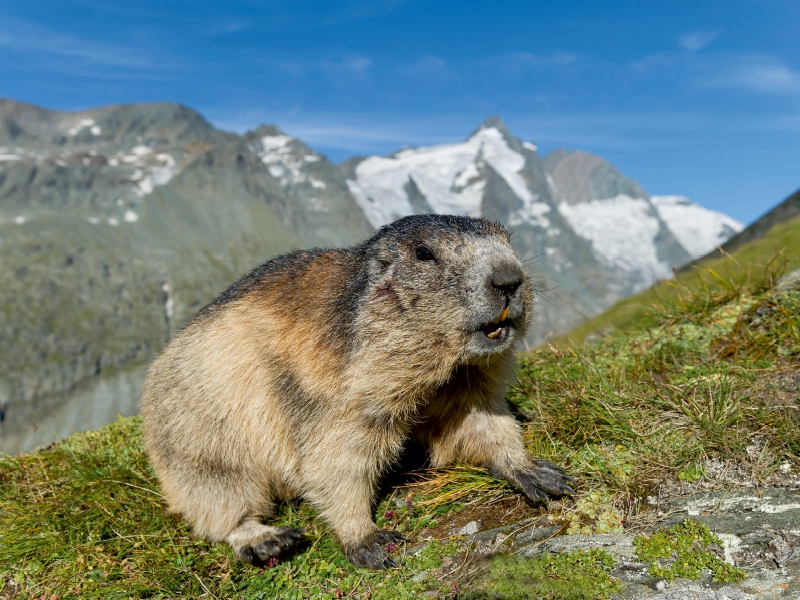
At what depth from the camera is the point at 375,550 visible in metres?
5.19

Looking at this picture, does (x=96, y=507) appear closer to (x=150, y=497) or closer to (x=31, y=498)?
(x=150, y=497)

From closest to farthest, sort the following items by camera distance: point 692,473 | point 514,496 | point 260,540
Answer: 1. point 692,473
2. point 514,496
3. point 260,540

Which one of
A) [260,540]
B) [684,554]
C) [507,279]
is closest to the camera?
[684,554]

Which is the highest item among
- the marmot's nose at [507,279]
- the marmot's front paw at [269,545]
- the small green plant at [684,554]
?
the marmot's nose at [507,279]

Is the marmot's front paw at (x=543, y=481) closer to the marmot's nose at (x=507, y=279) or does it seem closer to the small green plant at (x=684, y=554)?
the small green plant at (x=684, y=554)

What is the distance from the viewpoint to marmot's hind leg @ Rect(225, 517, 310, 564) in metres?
5.52

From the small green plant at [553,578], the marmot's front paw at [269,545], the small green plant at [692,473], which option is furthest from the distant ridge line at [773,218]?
the marmot's front paw at [269,545]

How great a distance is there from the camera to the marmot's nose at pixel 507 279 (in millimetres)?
4719

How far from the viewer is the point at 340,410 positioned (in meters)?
5.24

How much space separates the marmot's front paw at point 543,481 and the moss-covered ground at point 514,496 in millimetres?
113

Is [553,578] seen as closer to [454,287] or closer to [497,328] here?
[497,328]

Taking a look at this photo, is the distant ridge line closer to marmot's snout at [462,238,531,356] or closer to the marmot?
the marmot

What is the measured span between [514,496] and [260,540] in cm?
244

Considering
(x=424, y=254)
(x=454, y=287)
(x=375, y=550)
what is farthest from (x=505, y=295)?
(x=375, y=550)
